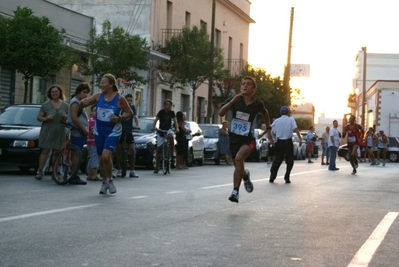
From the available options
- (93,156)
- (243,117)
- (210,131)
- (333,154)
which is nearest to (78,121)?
(93,156)

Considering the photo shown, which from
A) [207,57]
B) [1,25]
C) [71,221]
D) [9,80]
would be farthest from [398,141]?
[71,221]

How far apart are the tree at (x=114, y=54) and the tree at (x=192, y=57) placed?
7789 millimetres

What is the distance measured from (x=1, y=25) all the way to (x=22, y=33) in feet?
2.35

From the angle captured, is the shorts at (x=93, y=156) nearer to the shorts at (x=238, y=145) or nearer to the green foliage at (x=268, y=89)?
the shorts at (x=238, y=145)

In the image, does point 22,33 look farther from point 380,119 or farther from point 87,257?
point 380,119

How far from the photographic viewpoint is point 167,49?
134ft

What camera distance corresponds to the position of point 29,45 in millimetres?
23688

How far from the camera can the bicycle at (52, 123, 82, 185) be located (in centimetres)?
1522

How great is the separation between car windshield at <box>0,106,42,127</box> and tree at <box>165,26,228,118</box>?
20.6 meters

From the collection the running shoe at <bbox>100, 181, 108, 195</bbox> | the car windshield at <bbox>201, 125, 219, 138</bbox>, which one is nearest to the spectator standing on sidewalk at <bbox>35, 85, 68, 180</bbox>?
the running shoe at <bbox>100, 181, 108, 195</bbox>

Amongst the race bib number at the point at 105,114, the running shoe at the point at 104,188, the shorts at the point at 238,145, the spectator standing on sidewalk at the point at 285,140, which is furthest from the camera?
the spectator standing on sidewalk at the point at 285,140

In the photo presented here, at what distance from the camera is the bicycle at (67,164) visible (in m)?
15.2

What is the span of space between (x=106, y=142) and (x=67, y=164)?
2.78 metres

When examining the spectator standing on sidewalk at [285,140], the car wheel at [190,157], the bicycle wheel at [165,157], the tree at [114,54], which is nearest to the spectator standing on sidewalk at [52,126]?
the bicycle wheel at [165,157]
